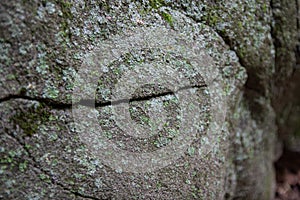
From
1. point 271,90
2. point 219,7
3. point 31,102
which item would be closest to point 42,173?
Answer: point 31,102

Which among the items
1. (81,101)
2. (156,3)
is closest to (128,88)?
(81,101)

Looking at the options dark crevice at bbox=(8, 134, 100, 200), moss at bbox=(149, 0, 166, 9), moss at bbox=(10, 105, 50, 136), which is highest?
moss at bbox=(149, 0, 166, 9)

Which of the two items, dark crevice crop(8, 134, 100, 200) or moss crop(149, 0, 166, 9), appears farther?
moss crop(149, 0, 166, 9)

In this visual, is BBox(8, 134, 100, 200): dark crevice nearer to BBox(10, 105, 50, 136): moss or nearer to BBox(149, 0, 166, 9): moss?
BBox(10, 105, 50, 136): moss

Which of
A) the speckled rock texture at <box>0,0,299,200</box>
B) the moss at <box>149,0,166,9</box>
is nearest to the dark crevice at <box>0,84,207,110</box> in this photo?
the speckled rock texture at <box>0,0,299,200</box>

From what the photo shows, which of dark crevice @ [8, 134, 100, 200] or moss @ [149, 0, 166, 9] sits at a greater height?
moss @ [149, 0, 166, 9]

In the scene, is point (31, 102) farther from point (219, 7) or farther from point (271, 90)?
point (271, 90)

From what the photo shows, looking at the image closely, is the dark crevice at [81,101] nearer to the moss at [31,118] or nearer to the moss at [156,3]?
the moss at [31,118]
